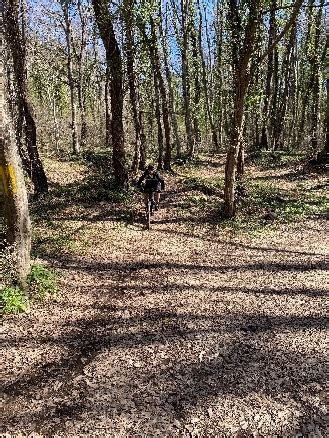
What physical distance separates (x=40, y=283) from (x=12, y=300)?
919 mm

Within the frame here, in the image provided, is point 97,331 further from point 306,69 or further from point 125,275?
point 306,69

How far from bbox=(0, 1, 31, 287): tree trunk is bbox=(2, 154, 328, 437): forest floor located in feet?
3.82

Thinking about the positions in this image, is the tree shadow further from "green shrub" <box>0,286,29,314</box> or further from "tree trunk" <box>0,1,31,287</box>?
"tree trunk" <box>0,1,31,287</box>

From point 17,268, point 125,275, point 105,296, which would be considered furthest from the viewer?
point 125,275

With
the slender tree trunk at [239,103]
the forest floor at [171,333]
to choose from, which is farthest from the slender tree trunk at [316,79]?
the forest floor at [171,333]

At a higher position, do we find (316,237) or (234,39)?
(234,39)

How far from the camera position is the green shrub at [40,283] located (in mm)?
7891

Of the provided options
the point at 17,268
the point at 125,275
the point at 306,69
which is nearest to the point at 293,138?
the point at 306,69

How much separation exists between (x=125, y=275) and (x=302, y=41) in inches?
1166

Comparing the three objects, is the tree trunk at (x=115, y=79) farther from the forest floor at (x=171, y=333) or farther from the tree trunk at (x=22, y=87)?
the forest floor at (x=171, y=333)

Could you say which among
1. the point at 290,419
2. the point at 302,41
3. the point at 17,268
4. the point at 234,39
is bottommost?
the point at 290,419

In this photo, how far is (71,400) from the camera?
5312 mm

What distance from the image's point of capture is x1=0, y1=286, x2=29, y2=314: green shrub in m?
7.11

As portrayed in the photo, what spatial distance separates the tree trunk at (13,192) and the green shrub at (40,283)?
0.82ft
